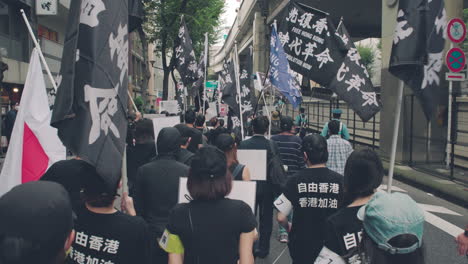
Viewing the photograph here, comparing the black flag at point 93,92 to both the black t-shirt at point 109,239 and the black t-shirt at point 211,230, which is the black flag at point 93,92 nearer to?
the black t-shirt at point 109,239

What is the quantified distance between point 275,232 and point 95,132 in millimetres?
4548

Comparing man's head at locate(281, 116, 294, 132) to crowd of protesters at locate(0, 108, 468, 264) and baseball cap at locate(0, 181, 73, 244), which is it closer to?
crowd of protesters at locate(0, 108, 468, 264)

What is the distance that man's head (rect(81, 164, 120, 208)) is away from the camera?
8.05 feet

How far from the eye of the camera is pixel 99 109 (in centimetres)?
263

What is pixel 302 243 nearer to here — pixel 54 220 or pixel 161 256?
pixel 161 256

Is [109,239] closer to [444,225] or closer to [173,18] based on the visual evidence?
[444,225]

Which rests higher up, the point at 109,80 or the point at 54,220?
the point at 109,80

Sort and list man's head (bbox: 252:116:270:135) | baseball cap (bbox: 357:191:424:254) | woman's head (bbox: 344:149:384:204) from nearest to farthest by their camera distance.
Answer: baseball cap (bbox: 357:191:424:254), woman's head (bbox: 344:149:384:204), man's head (bbox: 252:116:270:135)

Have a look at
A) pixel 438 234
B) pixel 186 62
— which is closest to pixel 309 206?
pixel 438 234

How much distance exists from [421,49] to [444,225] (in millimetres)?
4381

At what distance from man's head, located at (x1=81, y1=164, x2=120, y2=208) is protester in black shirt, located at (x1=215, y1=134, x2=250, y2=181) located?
1915mm

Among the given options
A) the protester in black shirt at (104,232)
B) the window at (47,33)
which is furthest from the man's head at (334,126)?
the window at (47,33)

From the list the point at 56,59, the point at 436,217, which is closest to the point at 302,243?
the point at 436,217

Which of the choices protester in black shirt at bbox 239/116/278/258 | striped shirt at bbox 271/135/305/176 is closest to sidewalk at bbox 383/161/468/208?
striped shirt at bbox 271/135/305/176
